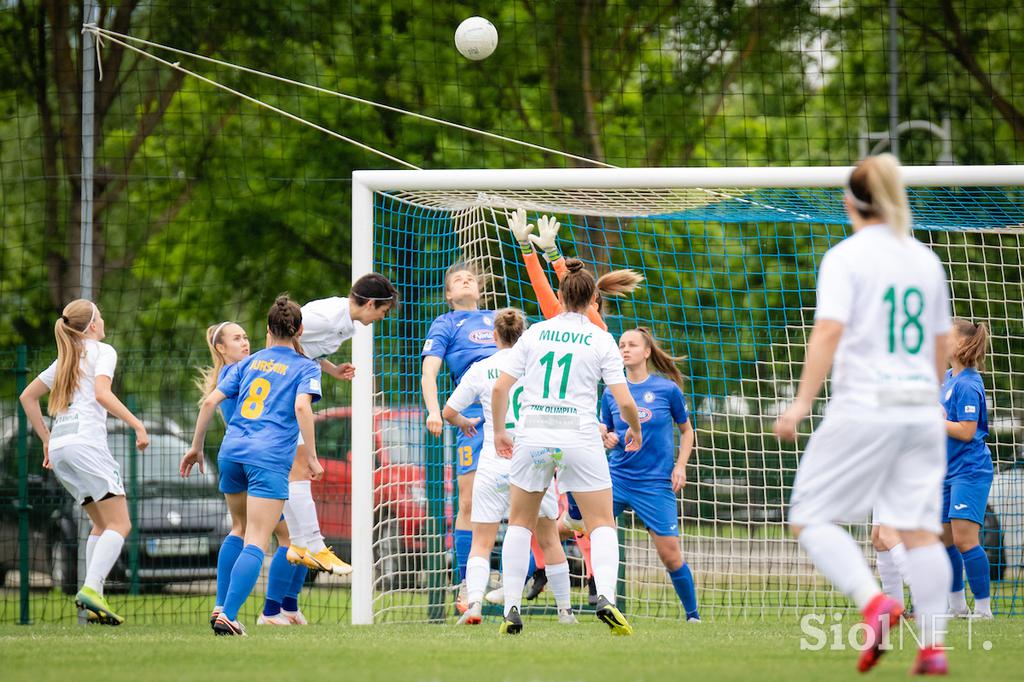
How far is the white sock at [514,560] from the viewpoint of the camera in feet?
22.0

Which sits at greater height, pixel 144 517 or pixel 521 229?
pixel 521 229

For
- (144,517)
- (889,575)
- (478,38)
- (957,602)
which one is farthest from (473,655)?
(144,517)

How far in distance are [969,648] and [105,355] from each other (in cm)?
535

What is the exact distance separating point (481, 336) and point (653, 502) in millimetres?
1592

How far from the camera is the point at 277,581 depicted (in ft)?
27.1

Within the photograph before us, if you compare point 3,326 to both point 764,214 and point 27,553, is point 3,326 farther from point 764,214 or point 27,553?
point 764,214

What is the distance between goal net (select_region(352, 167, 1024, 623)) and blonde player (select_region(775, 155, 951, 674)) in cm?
385

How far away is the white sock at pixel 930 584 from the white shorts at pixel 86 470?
523 cm

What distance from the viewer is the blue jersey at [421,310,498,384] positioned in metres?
8.46

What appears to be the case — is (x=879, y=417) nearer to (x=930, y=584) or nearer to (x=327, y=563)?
(x=930, y=584)

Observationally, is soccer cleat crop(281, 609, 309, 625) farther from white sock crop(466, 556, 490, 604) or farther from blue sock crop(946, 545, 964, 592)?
blue sock crop(946, 545, 964, 592)

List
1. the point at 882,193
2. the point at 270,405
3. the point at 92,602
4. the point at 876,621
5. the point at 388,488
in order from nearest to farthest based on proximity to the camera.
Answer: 1. the point at 876,621
2. the point at 882,193
3. the point at 270,405
4. the point at 92,602
5. the point at 388,488

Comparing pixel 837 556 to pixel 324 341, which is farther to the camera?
pixel 324 341

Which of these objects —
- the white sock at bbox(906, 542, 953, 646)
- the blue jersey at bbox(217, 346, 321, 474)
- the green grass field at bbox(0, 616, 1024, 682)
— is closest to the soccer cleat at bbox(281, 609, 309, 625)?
the green grass field at bbox(0, 616, 1024, 682)
